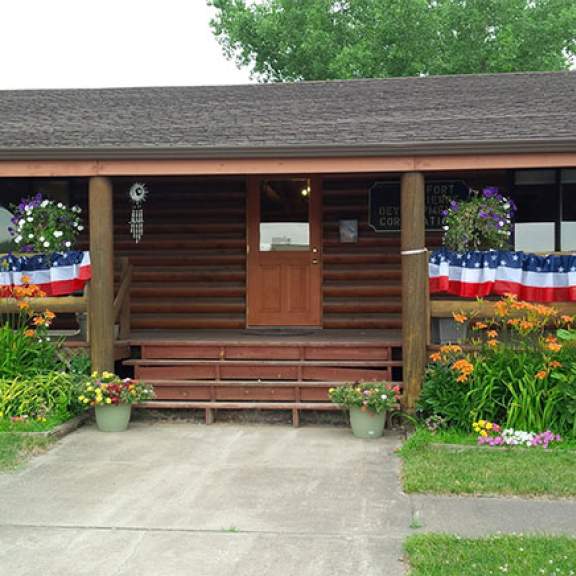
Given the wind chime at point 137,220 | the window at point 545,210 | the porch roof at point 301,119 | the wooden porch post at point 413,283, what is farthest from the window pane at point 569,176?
the wind chime at point 137,220

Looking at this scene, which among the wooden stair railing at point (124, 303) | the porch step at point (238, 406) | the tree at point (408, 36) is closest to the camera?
the porch step at point (238, 406)

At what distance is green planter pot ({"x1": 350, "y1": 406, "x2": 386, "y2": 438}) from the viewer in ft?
23.5

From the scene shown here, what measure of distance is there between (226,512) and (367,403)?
235 centimetres

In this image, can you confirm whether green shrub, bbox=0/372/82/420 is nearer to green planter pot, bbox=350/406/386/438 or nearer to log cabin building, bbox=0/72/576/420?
log cabin building, bbox=0/72/576/420

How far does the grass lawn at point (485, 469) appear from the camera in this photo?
5402mm

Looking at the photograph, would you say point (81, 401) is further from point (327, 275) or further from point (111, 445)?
point (327, 275)

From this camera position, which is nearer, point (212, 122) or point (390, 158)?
point (390, 158)

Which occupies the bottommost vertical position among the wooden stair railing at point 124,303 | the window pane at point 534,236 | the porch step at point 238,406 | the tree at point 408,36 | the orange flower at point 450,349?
the porch step at point 238,406

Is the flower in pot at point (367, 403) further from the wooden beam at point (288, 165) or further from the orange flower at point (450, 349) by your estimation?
the wooden beam at point (288, 165)

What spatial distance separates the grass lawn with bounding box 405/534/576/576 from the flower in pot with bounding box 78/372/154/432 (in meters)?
3.74

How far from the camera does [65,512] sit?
5.06 meters

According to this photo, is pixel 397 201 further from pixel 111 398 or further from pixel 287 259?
pixel 111 398

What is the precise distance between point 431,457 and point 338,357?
228 centimetres

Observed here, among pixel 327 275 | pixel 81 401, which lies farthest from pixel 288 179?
pixel 81 401
